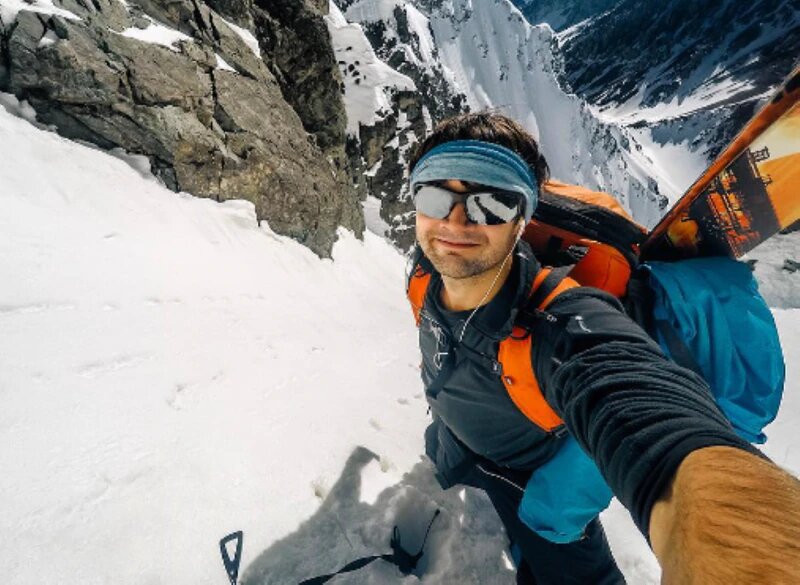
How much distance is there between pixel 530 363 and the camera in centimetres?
178

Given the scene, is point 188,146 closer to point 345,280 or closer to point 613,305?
point 345,280

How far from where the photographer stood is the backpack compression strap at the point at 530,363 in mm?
1809

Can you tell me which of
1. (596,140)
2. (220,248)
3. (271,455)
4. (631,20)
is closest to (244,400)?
(271,455)

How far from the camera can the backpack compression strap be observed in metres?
1.81

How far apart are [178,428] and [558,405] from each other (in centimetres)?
216

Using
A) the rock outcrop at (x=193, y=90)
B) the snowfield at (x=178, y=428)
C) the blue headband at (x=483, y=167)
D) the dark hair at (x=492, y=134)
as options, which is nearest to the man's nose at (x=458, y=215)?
the blue headband at (x=483, y=167)

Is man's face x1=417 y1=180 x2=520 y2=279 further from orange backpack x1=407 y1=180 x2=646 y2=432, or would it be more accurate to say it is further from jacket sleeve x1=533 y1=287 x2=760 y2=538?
jacket sleeve x1=533 y1=287 x2=760 y2=538

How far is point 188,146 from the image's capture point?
798 centimetres

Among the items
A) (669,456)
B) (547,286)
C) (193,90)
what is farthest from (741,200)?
(193,90)

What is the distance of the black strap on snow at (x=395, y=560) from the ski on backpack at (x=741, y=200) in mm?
2203

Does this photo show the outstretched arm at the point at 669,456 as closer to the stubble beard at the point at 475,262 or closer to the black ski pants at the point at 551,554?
the stubble beard at the point at 475,262

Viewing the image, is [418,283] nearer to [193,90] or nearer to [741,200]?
[741,200]

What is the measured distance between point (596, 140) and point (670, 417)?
4575 inches

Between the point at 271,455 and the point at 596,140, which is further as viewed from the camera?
the point at 596,140
